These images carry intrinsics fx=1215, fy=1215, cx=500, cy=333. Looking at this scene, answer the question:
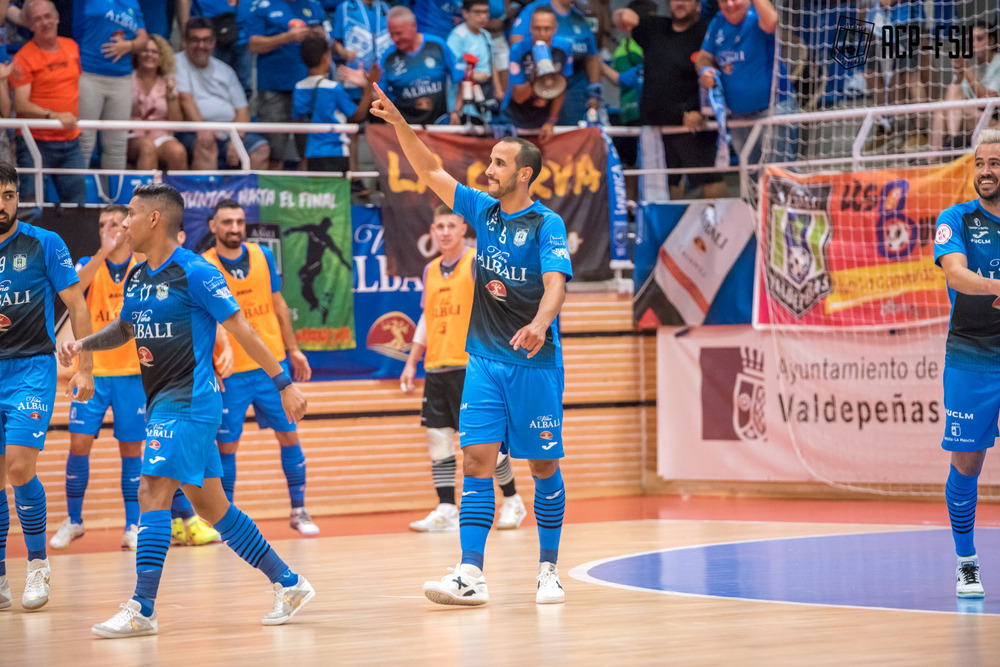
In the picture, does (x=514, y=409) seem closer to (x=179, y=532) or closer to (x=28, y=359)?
(x=28, y=359)

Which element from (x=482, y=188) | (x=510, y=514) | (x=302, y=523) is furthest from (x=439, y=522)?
(x=482, y=188)

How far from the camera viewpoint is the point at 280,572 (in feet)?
19.5

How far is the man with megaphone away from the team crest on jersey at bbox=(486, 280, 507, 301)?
643cm

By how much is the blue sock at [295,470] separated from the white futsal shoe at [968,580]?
5.62 m

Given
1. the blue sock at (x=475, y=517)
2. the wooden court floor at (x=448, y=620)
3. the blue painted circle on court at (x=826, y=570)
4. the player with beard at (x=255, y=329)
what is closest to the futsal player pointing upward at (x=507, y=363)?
the blue sock at (x=475, y=517)

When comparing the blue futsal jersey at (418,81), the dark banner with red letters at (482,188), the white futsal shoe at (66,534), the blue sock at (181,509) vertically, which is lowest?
the white futsal shoe at (66,534)

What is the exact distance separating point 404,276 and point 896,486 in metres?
5.19

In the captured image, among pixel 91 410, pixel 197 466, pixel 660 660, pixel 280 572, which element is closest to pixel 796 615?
pixel 660 660

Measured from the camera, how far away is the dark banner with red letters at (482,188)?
12055mm

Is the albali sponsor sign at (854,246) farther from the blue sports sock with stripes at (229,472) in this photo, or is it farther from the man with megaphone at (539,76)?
the blue sports sock with stripes at (229,472)

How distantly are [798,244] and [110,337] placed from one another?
7863mm

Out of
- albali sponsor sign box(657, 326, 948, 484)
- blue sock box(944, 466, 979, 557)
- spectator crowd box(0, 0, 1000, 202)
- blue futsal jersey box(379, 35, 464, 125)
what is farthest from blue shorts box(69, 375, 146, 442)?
blue sock box(944, 466, 979, 557)

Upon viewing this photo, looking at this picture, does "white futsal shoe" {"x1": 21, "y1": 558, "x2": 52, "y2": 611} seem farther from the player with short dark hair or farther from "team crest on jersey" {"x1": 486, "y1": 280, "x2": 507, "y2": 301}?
"team crest on jersey" {"x1": 486, "y1": 280, "x2": 507, "y2": 301}

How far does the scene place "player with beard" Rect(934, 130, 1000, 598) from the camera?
6344 mm
